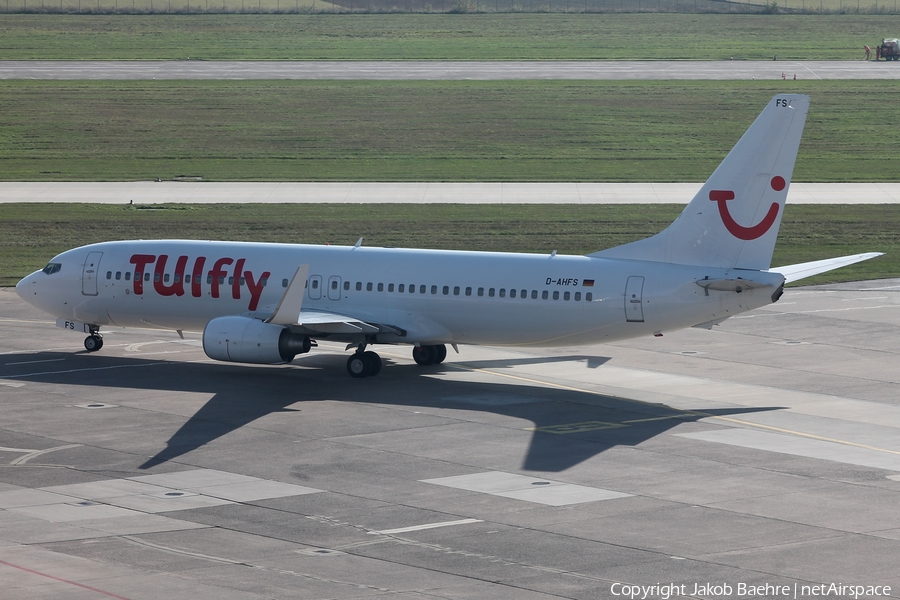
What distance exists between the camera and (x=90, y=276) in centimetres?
5038

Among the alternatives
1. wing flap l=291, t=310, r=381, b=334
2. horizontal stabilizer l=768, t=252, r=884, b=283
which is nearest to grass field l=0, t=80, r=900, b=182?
horizontal stabilizer l=768, t=252, r=884, b=283

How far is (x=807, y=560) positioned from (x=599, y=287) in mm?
17961

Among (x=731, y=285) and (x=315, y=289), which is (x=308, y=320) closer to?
(x=315, y=289)

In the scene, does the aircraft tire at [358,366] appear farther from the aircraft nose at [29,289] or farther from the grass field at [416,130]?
the grass field at [416,130]

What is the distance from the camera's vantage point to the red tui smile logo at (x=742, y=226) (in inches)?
1656

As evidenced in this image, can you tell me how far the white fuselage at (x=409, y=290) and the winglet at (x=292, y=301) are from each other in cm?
378

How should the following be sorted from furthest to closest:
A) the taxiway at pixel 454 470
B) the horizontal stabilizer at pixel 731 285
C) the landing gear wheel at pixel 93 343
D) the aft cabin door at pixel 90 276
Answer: the landing gear wheel at pixel 93 343 < the aft cabin door at pixel 90 276 < the horizontal stabilizer at pixel 731 285 < the taxiway at pixel 454 470

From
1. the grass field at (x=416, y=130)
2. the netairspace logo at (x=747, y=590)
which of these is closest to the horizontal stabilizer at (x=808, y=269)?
the netairspace logo at (x=747, y=590)

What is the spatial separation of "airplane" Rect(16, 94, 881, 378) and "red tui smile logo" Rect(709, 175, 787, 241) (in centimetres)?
5

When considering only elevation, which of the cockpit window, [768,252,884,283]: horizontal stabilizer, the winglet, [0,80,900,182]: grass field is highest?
[0,80,900,182]: grass field

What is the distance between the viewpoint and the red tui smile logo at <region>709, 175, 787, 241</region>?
138 feet

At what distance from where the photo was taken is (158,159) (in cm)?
9806

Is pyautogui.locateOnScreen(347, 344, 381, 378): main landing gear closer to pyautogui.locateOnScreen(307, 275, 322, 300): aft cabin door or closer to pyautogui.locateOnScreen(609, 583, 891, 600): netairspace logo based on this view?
pyautogui.locateOnScreen(307, 275, 322, 300): aft cabin door

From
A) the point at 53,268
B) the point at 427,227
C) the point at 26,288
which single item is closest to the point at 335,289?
the point at 53,268
